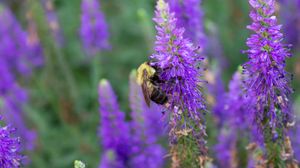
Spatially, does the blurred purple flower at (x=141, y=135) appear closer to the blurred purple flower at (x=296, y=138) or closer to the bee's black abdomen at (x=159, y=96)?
the bee's black abdomen at (x=159, y=96)

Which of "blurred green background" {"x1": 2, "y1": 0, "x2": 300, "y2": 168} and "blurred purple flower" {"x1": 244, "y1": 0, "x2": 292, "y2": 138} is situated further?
"blurred green background" {"x1": 2, "y1": 0, "x2": 300, "y2": 168}

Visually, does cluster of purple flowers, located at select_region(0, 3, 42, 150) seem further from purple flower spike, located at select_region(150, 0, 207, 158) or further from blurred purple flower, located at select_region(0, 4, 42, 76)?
purple flower spike, located at select_region(150, 0, 207, 158)

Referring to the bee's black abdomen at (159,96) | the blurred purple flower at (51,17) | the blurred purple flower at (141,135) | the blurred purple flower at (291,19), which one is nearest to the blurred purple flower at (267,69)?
the bee's black abdomen at (159,96)

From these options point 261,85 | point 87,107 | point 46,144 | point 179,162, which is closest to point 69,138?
point 46,144

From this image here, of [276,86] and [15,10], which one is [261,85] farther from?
[15,10]

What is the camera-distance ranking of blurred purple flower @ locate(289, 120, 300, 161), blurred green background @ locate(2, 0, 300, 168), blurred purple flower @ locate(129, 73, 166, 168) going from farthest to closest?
1. blurred green background @ locate(2, 0, 300, 168)
2. blurred purple flower @ locate(289, 120, 300, 161)
3. blurred purple flower @ locate(129, 73, 166, 168)

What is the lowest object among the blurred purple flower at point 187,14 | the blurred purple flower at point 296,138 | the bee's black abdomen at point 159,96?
the bee's black abdomen at point 159,96

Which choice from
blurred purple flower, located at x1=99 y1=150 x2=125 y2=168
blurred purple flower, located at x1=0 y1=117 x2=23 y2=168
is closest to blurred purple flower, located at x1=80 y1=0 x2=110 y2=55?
blurred purple flower, located at x1=99 y1=150 x2=125 y2=168

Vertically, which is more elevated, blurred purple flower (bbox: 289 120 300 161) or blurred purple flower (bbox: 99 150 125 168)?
blurred purple flower (bbox: 289 120 300 161)
